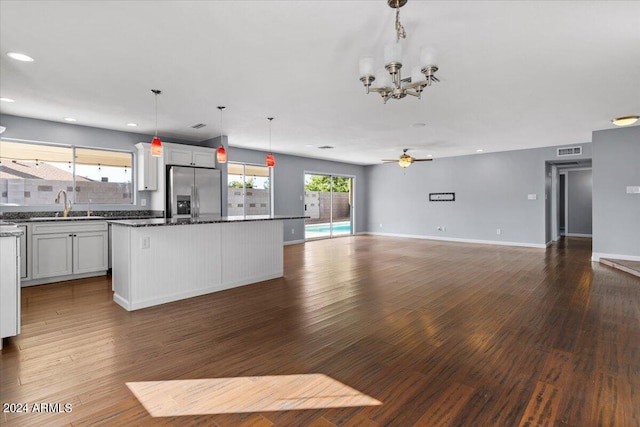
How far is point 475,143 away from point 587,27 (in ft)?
17.5

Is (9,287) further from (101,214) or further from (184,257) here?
(101,214)

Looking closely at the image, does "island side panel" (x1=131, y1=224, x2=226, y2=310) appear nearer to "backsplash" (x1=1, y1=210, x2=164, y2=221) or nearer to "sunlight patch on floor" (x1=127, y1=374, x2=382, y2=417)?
"sunlight patch on floor" (x1=127, y1=374, x2=382, y2=417)

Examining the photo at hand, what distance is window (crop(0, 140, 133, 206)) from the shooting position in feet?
16.9

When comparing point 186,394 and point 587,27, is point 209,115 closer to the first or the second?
point 186,394

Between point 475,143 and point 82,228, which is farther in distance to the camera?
point 475,143

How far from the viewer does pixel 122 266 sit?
3684 millimetres

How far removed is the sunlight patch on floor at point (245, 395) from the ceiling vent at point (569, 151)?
341 inches

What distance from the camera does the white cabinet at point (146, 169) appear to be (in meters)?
6.13

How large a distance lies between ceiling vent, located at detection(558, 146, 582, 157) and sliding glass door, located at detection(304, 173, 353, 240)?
6142mm

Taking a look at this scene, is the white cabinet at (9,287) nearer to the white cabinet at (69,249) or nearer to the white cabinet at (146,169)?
the white cabinet at (69,249)

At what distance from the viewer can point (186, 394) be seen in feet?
6.47

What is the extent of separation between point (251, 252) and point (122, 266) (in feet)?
5.34

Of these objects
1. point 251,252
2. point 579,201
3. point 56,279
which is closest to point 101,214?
point 56,279

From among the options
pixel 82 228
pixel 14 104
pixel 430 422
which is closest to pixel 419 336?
pixel 430 422
